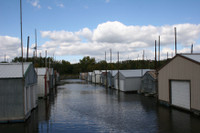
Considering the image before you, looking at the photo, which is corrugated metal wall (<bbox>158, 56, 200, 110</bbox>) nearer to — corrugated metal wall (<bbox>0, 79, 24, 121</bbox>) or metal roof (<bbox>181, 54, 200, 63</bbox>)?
metal roof (<bbox>181, 54, 200, 63</bbox>)

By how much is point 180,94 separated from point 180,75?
1.75 metres

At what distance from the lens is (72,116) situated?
1631cm

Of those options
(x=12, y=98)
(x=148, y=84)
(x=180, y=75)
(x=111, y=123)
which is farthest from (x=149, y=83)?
(x=12, y=98)

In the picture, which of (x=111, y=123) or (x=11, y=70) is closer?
(x=111, y=123)

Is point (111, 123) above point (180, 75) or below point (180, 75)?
below

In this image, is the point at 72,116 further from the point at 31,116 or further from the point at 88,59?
the point at 88,59

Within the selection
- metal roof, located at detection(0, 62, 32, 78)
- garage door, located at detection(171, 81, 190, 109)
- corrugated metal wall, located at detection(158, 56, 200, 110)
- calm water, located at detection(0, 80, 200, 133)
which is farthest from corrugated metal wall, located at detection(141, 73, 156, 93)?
metal roof, located at detection(0, 62, 32, 78)

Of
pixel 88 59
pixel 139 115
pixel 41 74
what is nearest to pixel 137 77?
pixel 41 74

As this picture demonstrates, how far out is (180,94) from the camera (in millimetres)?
17859

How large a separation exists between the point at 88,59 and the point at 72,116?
13043 centimetres

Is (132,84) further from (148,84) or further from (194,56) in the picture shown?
(194,56)

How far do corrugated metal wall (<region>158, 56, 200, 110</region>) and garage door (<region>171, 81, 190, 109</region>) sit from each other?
51 centimetres

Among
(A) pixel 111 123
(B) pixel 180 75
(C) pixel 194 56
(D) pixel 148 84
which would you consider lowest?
(A) pixel 111 123

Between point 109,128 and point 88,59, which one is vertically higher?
point 88,59
